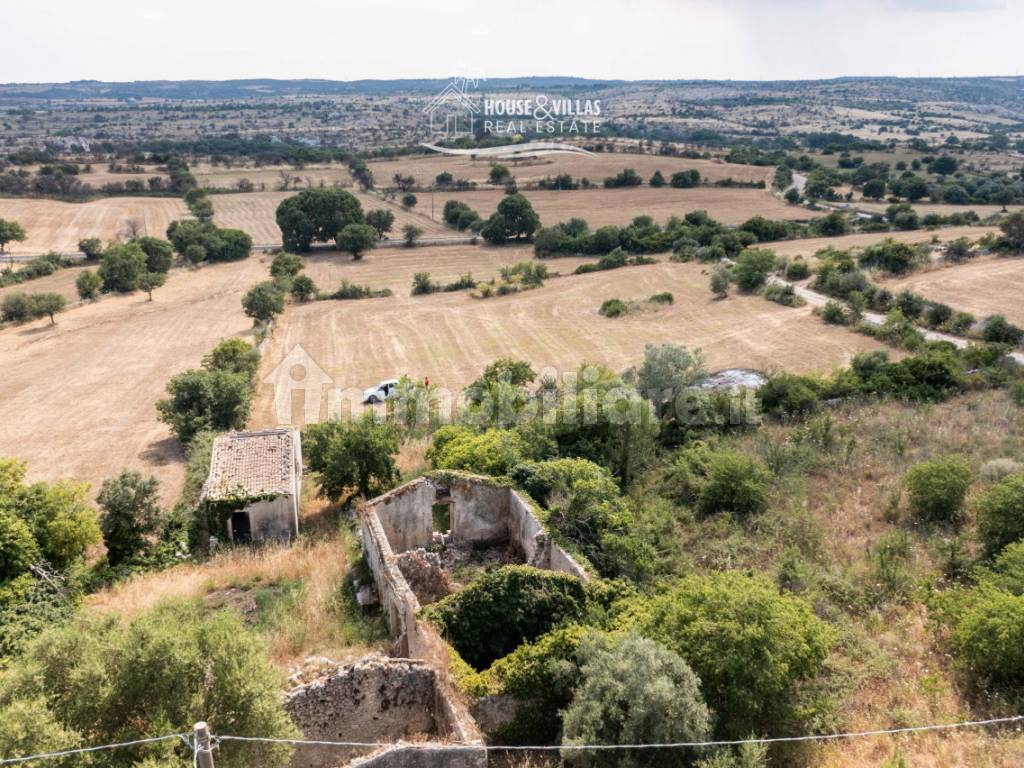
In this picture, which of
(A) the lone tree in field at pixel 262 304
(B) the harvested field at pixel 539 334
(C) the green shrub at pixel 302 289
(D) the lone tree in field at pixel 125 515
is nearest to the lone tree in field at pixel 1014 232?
(B) the harvested field at pixel 539 334

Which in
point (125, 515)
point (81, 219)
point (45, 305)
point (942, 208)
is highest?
point (942, 208)

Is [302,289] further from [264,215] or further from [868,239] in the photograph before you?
[868,239]

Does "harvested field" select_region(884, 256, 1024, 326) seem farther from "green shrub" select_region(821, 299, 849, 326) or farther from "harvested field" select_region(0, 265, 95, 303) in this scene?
"harvested field" select_region(0, 265, 95, 303)

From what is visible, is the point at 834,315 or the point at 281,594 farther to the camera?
the point at 834,315

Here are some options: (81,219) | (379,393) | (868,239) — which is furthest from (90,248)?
(868,239)

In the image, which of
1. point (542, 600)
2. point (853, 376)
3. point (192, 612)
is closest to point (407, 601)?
point (542, 600)

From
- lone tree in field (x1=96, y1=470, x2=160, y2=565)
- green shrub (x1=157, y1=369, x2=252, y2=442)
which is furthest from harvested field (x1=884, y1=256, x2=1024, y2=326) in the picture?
lone tree in field (x1=96, y1=470, x2=160, y2=565)

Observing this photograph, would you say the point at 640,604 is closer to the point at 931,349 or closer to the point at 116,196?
the point at 931,349
